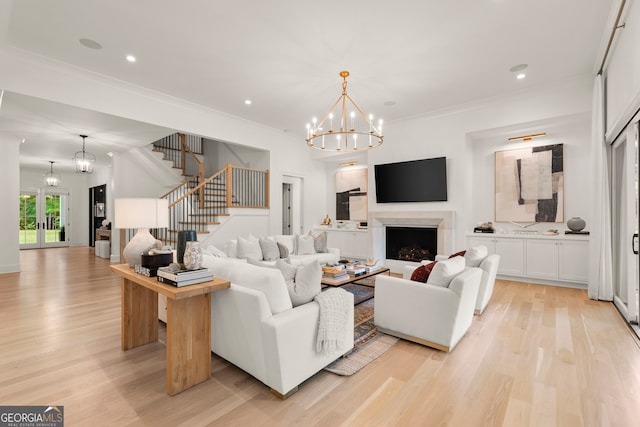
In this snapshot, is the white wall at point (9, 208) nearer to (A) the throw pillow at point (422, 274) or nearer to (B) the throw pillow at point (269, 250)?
(B) the throw pillow at point (269, 250)

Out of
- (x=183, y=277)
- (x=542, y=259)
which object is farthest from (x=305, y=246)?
(x=542, y=259)

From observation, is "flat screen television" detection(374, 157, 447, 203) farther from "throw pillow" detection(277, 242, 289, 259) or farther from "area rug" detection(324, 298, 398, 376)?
"area rug" detection(324, 298, 398, 376)

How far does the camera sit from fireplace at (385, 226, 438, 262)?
6.57m

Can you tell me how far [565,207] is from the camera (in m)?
5.34

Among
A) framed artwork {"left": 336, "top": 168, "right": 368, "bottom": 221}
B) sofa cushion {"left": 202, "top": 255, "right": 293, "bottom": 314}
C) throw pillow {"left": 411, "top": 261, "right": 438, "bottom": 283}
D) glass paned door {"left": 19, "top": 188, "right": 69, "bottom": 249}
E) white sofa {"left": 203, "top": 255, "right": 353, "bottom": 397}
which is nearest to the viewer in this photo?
white sofa {"left": 203, "top": 255, "right": 353, "bottom": 397}

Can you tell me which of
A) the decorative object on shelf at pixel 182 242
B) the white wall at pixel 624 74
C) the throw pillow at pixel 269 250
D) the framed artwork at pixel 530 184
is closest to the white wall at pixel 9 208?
the throw pillow at pixel 269 250

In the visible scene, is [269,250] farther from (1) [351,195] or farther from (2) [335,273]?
(1) [351,195]

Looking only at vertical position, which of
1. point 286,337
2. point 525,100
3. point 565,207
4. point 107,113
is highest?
point 525,100

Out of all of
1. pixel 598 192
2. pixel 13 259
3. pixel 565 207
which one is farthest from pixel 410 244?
pixel 13 259

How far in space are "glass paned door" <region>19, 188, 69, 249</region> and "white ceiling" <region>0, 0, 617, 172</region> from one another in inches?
296

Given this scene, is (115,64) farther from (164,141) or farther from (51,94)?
(164,141)

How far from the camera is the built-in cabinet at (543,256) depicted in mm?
4910

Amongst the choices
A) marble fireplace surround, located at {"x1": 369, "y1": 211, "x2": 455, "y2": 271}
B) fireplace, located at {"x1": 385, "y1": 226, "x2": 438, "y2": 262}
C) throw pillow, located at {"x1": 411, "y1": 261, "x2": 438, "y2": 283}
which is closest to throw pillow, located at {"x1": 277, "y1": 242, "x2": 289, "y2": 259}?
marble fireplace surround, located at {"x1": 369, "y1": 211, "x2": 455, "y2": 271}

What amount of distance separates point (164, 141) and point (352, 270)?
23.1 ft
